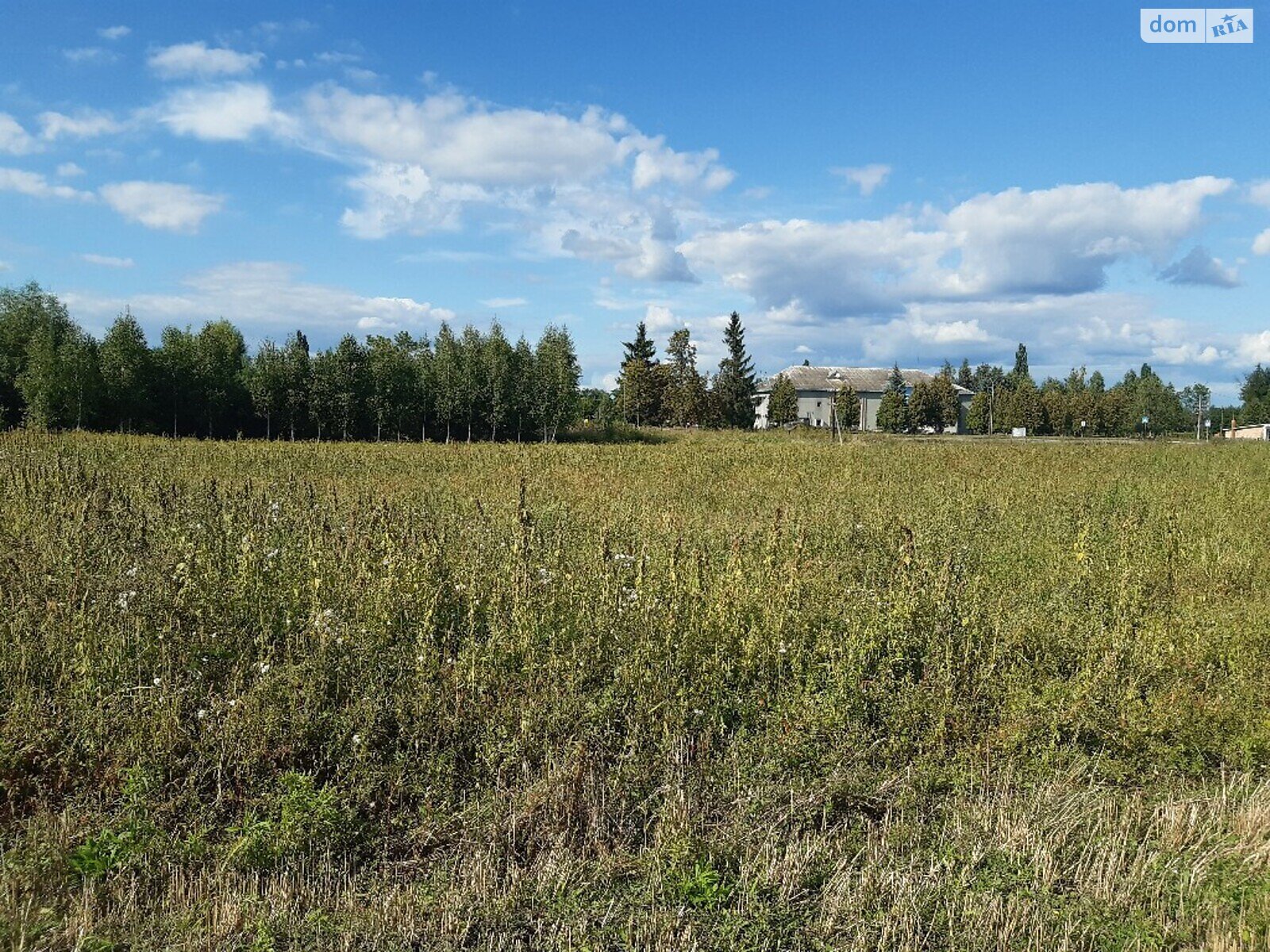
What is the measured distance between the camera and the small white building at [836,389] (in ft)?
311

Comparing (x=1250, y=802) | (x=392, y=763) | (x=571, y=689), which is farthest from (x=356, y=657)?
(x=1250, y=802)

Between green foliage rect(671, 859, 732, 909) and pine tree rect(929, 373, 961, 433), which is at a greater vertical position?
pine tree rect(929, 373, 961, 433)

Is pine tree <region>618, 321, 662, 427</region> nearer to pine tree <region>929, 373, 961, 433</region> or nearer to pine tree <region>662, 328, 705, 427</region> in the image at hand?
pine tree <region>662, 328, 705, 427</region>

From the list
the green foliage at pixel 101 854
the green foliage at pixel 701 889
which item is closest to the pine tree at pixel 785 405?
the green foliage at pixel 701 889

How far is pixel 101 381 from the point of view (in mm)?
35250

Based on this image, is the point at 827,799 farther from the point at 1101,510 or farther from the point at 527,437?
the point at 527,437

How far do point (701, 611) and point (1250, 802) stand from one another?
138 inches

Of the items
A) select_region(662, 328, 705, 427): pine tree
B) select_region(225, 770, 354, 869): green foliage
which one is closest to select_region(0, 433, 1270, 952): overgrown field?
select_region(225, 770, 354, 869): green foliage

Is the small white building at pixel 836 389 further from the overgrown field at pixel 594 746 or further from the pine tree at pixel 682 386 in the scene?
the overgrown field at pixel 594 746

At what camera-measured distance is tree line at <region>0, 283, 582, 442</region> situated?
34812mm

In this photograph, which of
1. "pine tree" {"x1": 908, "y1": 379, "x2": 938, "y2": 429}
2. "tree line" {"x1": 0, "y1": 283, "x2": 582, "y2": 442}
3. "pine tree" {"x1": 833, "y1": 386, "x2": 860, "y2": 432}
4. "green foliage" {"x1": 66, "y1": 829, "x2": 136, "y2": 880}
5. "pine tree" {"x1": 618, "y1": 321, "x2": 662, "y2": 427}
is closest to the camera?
"green foliage" {"x1": 66, "y1": 829, "x2": 136, "y2": 880}

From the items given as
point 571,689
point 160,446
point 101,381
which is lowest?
point 571,689

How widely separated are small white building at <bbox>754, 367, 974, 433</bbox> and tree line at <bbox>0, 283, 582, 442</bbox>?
53.8 meters

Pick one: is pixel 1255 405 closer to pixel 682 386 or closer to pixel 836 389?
pixel 836 389
